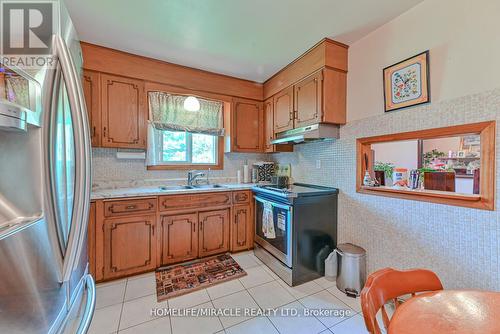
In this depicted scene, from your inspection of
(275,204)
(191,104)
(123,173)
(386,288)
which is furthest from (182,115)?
(386,288)

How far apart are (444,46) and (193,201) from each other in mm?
2600

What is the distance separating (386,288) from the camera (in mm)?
898

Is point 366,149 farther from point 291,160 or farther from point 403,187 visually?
point 291,160

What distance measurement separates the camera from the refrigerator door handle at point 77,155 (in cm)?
65

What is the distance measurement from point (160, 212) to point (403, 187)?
7.93 feet

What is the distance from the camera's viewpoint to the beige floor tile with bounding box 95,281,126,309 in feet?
5.80

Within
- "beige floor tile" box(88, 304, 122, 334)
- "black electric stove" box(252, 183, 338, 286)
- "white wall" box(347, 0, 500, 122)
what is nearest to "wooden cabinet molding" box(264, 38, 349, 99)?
"white wall" box(347, 0, 500, 122)

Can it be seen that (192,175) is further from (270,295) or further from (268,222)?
(270,295)

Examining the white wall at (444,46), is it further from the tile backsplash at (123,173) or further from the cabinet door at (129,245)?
the cabinet door at (129,245)

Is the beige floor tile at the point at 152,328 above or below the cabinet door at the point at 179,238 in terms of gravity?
below

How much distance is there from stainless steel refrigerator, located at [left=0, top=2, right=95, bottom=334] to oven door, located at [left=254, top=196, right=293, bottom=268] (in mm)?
1653

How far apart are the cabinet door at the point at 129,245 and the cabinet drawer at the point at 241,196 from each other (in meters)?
0.98

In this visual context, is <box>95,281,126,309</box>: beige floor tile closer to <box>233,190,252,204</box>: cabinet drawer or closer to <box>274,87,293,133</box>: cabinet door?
<box>233,190,252,204</box>: cabinet drawer

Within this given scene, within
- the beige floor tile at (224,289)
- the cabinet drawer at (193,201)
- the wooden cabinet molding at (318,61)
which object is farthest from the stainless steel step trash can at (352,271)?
the wooden cabinet molding at (318,61)
